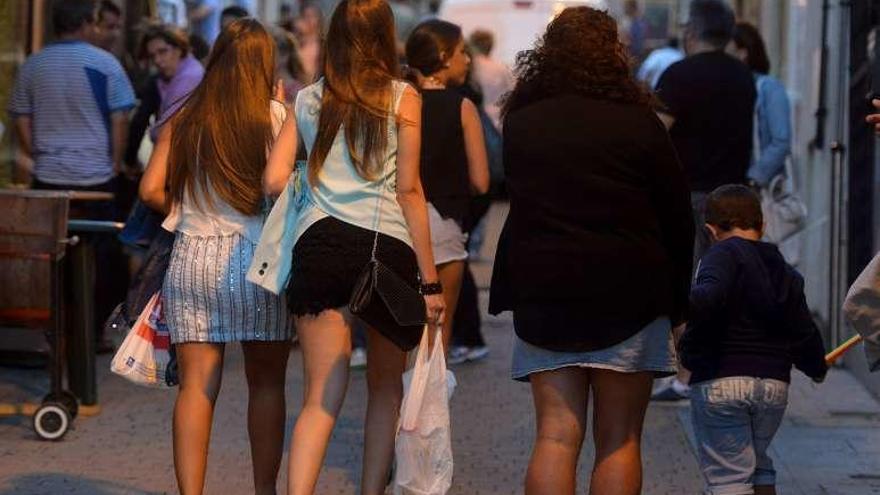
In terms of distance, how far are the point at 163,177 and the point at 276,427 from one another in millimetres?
919

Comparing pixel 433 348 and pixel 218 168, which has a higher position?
pixel 218 168

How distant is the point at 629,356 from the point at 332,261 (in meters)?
1.02

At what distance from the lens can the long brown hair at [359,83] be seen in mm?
5801

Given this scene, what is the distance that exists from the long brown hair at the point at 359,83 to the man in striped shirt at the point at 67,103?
443 centimetres

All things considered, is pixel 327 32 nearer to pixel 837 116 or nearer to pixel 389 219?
pixel 389 219

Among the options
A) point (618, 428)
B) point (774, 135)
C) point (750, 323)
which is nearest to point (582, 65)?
point (618, 428)

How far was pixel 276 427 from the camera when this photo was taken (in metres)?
6.23

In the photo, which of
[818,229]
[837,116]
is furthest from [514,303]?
[818,229]

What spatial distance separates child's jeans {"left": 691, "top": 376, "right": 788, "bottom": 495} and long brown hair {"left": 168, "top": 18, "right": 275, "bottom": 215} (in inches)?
65.5

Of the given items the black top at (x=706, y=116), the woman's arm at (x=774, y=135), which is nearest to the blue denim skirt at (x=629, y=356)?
the black top at (x=706, y=116)

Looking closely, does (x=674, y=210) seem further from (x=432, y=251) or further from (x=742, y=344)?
(x=432, y=251)

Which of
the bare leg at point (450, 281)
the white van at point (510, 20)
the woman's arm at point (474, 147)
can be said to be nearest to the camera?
the woman's arm at point (474, 147)

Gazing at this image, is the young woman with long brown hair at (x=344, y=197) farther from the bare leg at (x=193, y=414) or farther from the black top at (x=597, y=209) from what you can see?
the black top at (x=597, y=209)

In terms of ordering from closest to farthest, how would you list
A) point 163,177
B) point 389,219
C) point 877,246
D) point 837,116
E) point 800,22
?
1. point 389,219
2. point 163,177
3. point 877,246
4. point 837,116
5. point 800,22
